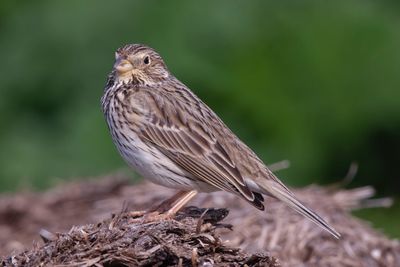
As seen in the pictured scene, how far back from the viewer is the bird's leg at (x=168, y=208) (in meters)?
8.78

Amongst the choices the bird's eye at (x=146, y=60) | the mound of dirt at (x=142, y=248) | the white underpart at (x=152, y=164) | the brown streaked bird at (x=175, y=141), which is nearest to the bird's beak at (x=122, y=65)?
the brown streaked bird at (x=175, y=141)

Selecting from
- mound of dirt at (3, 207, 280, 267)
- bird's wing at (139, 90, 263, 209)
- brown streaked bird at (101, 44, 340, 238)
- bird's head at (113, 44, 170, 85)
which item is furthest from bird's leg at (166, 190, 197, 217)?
bird's head at (113, 44, 170, 85)

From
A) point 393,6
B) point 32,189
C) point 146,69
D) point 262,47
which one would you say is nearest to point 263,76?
point 262,47

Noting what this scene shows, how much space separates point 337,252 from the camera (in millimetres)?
10211

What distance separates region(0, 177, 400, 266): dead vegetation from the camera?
26.5 feet

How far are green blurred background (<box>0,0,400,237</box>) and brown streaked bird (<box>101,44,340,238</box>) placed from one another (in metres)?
4.03

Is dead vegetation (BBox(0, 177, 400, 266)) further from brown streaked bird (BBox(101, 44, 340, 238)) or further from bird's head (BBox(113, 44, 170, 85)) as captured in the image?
bird's head (BBox(113, 44, 170, 85))

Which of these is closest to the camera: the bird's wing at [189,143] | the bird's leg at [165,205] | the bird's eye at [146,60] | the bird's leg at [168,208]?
the bird's leg at [168,208]

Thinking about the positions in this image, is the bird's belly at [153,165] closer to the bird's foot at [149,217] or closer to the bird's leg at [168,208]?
the bird's leg at [168,208]

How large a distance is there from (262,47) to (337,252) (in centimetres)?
494

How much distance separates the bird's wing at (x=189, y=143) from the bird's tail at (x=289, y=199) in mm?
208

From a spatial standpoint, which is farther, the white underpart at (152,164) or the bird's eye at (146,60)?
the bird's eye at (146,60)

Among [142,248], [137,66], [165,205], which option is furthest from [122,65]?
[142,248]

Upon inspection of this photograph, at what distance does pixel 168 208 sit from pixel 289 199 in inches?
32.1
